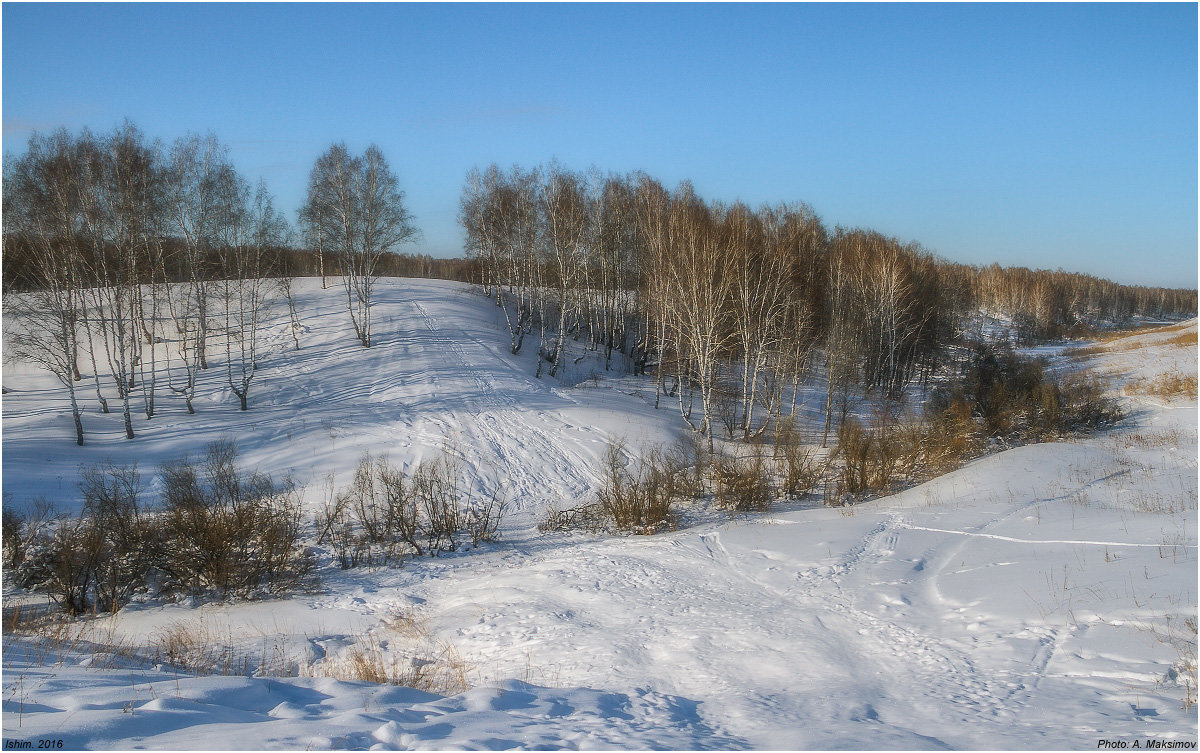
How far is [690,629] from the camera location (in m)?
8.90

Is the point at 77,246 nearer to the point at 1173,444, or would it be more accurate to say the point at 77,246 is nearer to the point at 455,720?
the point at 455,720

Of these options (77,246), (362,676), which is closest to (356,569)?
(362,676)

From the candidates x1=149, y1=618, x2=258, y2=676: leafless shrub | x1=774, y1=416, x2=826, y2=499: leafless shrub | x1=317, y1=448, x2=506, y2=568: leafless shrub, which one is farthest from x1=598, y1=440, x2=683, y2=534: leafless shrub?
x1=149, y1=618, x2=258, y2=676: leafless shrub

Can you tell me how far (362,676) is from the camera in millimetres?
7652

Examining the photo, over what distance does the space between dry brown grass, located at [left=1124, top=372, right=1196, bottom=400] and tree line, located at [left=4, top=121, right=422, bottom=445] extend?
36063 millimetres

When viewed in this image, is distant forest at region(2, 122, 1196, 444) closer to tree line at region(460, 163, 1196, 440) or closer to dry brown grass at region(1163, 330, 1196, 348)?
tree line at region(460, 163, 1196, 440)

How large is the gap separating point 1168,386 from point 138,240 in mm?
42740

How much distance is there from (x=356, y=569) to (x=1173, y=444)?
24117 millimetres

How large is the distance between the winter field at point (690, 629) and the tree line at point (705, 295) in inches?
348

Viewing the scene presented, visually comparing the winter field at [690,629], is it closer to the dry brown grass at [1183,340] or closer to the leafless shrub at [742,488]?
the leafless shrub at [742,488]

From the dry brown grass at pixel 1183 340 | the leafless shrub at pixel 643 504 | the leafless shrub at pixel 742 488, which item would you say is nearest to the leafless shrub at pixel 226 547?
the leafless shrub at pixel 643 504

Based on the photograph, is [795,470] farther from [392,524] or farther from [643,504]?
[392,524]

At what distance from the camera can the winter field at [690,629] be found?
18.2ft

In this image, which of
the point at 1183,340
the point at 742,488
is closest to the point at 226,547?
the point at 742,488
